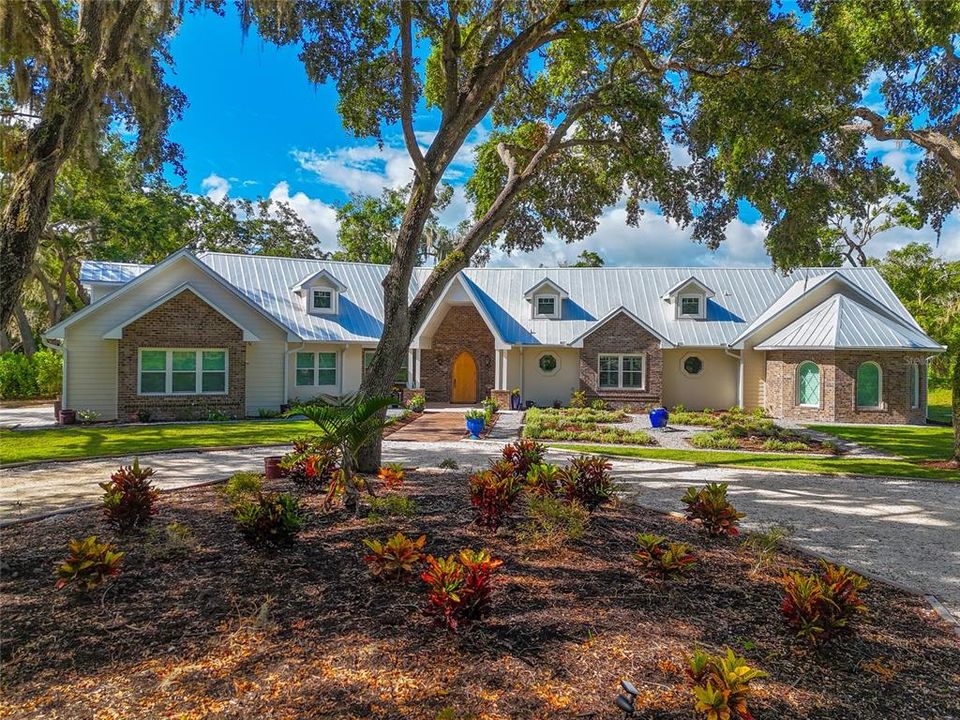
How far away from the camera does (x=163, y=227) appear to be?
2788 centimetres

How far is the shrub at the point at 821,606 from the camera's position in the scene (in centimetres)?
376

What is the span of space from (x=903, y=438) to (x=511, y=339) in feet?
44.9

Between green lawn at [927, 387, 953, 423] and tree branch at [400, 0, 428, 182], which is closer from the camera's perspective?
tree branch at [400, 0, 428, 182]

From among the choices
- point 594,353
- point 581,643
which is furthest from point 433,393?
point 581,643

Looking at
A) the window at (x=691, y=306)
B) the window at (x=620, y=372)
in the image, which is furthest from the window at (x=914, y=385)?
the window at (x=620, y=372)

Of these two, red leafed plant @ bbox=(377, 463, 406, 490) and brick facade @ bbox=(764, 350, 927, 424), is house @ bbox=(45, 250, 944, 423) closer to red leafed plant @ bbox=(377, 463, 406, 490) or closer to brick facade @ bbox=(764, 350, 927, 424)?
brick facade @ bbox=(764, 350, 927, 424)

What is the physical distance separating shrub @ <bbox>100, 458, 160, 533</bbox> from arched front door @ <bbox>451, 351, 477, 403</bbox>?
18.4m

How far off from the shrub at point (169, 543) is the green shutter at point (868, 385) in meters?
21.7

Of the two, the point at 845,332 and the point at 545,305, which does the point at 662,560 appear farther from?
the point at 545,305

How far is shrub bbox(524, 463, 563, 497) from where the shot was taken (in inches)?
277

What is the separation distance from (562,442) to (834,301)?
46.6ft

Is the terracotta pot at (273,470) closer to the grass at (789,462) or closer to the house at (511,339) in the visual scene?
the grass at (789,462)

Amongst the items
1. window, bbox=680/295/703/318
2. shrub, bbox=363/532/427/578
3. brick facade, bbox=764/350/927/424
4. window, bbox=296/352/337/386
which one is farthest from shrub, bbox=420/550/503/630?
window, bbox=680/295/703/318

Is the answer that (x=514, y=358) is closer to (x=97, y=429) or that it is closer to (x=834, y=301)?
(x=834, y=301)
